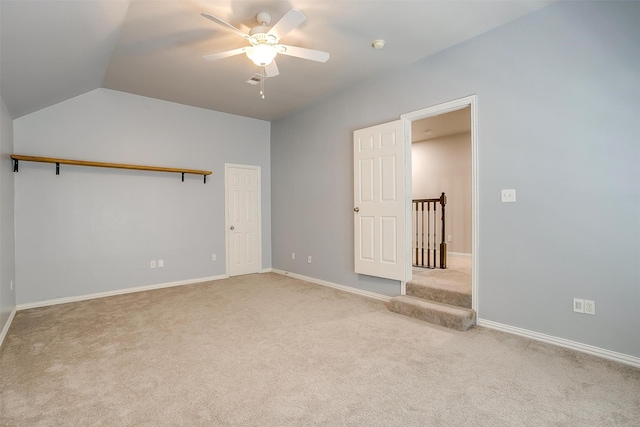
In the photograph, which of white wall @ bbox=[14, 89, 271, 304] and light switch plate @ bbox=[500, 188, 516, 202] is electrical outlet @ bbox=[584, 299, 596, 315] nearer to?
light switch plate @ bbox=[500, 188, 516, 202]

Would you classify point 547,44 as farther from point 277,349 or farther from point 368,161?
point 277,349

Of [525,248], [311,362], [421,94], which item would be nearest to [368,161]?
[421,94]

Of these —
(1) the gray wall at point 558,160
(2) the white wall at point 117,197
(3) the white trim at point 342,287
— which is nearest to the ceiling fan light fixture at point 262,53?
(1) the gray wall at point 558,160

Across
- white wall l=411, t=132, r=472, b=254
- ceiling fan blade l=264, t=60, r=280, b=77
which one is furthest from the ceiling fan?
white wall l=411, t=132, r=472, b=254

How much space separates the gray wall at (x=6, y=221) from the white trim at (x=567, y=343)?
15.0ft

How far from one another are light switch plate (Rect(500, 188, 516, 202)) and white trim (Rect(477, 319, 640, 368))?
119cm

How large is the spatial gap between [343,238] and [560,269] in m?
2.61

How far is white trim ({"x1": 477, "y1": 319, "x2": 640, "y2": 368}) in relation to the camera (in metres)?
2.29

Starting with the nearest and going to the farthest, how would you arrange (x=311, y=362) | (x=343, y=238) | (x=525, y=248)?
→ (x=311, y=362) < (x=525, y=248) < (x=343, y=238)

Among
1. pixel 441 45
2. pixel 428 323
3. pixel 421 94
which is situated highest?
pixel 441 45

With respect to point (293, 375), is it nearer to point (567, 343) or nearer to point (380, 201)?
point (567, 343)

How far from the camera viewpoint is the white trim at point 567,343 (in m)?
2.29

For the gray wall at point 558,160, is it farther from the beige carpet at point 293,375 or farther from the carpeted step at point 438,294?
the beige carpet at point 293,375

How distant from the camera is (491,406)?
5.90 feet
